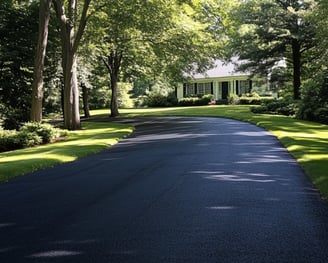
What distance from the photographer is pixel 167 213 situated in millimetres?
6621

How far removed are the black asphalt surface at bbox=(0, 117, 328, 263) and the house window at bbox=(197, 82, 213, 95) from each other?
51.2 metres

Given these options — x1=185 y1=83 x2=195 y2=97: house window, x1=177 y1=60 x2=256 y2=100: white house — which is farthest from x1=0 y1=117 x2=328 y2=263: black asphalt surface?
x1=185 y1=83 x2=195 y2=97: house window

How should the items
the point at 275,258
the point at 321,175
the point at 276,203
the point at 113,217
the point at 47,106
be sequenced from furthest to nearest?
the point at 47,106 < the point at 321,175 < the point at 276,203 < the point at 113,217 < the point at 275,258

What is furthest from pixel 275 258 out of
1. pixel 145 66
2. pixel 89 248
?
pixel 145 66

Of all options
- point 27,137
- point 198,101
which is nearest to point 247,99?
point 198,101

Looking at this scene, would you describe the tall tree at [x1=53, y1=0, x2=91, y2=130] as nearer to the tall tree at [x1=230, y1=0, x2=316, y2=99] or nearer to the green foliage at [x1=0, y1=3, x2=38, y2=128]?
the green foliage at [x1=0, y1=3, x2=38, y2=128]

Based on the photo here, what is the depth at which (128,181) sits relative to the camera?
938cm

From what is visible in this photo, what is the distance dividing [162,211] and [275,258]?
240 centimetres

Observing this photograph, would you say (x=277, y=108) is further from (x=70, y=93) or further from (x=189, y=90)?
(x=189, y=90)

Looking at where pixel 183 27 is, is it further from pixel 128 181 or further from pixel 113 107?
pixel 128 181

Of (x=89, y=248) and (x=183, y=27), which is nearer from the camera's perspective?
(x=89, y=248)

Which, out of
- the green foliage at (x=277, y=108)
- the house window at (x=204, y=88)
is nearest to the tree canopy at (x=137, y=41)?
the green foliage at (x=277, y=108)

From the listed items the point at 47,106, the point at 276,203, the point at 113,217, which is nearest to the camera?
the point at 113,217

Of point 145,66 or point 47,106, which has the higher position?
point 145,66
